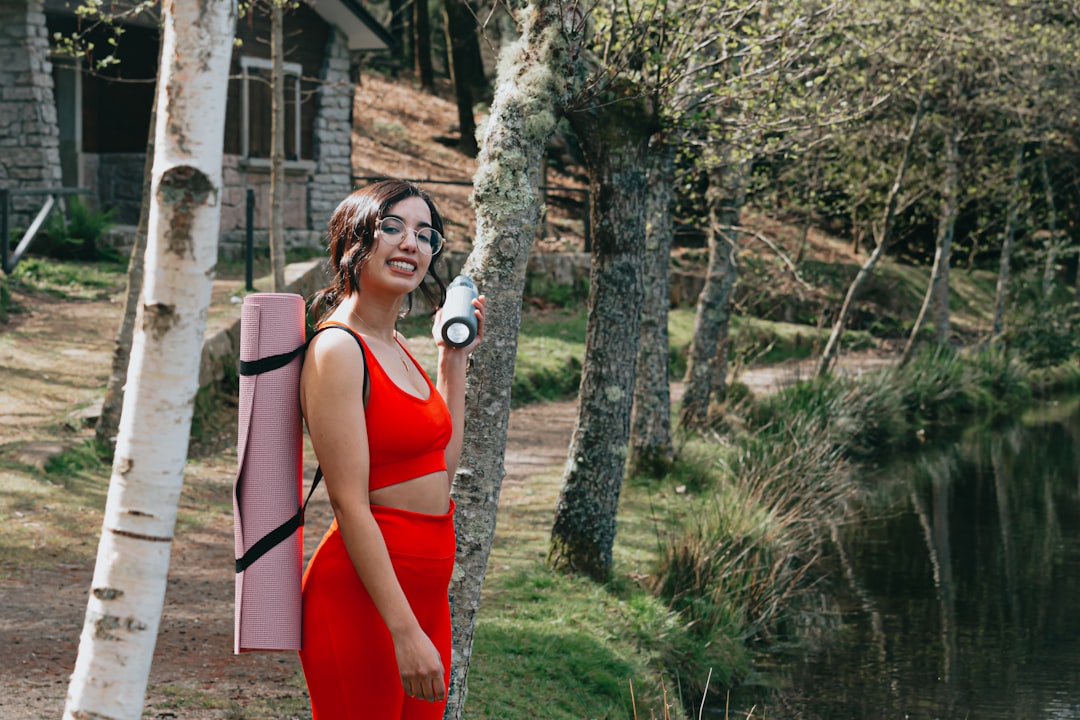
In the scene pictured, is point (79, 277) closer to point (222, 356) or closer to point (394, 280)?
point (222, 356)

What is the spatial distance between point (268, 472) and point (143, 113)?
58.6 ft

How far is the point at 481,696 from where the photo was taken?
228 inches

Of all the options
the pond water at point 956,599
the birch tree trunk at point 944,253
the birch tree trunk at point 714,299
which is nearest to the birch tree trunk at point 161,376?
the pond water at point 956,599

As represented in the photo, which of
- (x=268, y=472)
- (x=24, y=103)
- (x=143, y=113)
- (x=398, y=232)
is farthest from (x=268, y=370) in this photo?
(x=143, y=113)

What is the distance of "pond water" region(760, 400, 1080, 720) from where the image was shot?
755 centimetres

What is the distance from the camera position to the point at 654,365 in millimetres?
10477

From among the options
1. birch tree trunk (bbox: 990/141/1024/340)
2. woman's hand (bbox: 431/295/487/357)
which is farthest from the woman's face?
birch tree trunk (bbox: 990/141/1024/340)

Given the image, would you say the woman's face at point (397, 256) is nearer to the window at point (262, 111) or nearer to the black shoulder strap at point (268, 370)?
the black shoulder strap at point (268, 370)

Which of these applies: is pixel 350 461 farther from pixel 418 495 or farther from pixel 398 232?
pixel 398 232

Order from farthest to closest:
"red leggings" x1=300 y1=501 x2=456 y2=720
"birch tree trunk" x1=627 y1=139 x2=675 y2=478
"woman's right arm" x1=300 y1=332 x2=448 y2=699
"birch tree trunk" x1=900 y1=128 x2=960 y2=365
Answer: "birch tree trunk" x1=900 y1=128 x2=960 y2=365, "birch tree trunk" x1=627 y1=139 x2=675 y2=478, "red leggings" x1=300 y1=501 x2=456 y2=720, "woman's right arm" x1=300 y1=332 x2=448 y2=699

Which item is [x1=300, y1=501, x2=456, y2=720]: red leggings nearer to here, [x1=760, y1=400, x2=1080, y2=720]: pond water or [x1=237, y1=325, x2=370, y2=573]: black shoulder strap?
[x1=237, y1=325, x2=370, y2=573]: black shoulder strap

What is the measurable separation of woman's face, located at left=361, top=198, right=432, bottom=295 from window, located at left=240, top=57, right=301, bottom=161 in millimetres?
16876

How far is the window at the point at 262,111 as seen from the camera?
19484mm

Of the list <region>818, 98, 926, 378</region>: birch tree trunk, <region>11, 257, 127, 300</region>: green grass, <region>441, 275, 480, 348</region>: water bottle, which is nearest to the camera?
<region>441, 275, 480, 348</region>: water bottle
